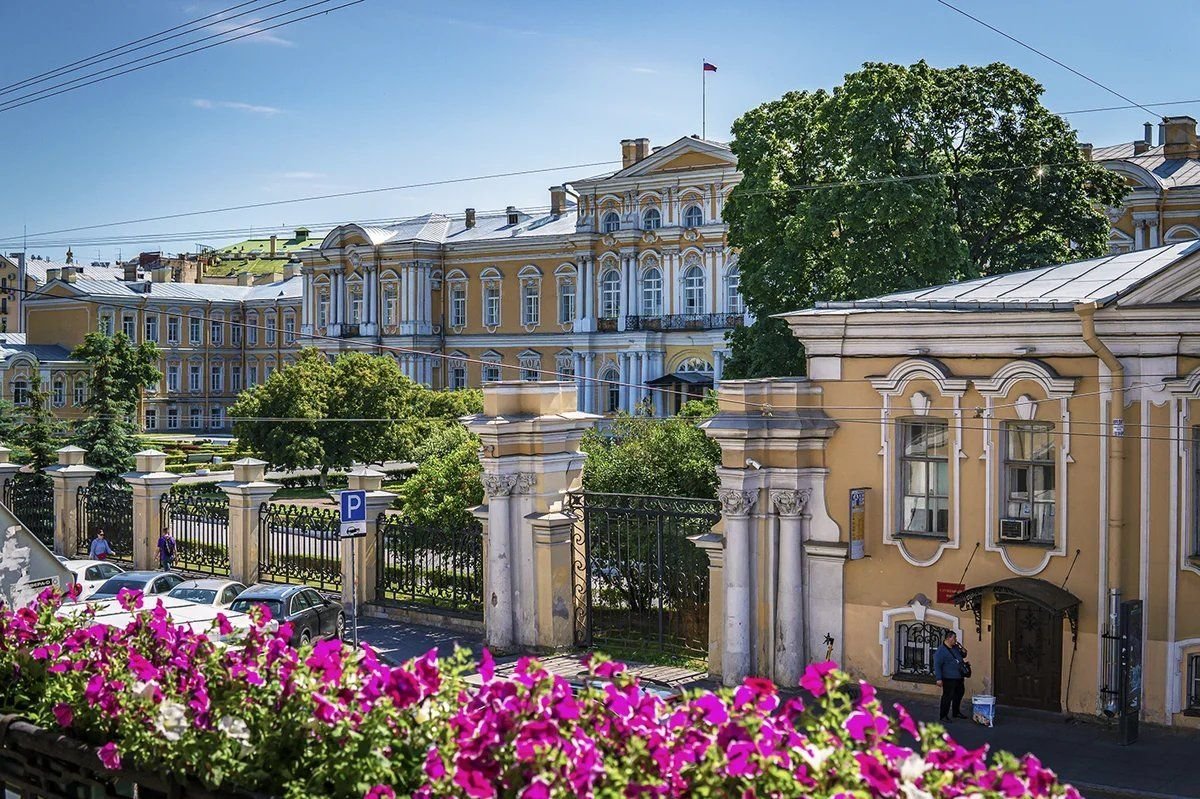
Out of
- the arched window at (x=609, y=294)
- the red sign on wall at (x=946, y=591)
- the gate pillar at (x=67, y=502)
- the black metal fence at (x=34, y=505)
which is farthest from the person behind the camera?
the arched window at (x=609, y=294)

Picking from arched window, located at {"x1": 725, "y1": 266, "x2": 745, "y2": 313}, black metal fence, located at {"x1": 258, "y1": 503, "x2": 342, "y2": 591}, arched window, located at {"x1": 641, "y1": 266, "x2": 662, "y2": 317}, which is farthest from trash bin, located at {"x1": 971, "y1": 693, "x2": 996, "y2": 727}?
arched window, located at {"x1": 641, "y1": 266, "x2": 662, "y2": 317}

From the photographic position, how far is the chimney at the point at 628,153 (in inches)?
2510

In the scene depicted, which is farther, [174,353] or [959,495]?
[174,353]

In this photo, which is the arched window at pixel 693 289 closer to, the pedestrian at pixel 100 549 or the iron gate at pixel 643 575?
the pedestrian at pixel 100 549

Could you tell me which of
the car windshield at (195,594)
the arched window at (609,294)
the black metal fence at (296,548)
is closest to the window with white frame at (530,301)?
the arched window at (609,294)

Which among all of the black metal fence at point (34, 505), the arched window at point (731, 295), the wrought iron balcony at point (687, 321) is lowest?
the black metal fence at point (34, 505)

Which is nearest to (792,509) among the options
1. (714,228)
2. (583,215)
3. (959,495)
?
(959,495)

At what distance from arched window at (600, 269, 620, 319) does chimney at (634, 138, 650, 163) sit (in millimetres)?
5422

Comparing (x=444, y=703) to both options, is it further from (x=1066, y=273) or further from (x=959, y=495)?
(x=1066, y=273)

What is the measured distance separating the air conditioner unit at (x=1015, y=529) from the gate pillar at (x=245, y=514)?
42.6 ft

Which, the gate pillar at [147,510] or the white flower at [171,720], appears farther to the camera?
the gate pillar at [147,510]

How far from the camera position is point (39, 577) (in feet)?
26.3

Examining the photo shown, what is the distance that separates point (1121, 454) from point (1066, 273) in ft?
11.6

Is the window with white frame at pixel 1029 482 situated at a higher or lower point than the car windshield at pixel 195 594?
higher
